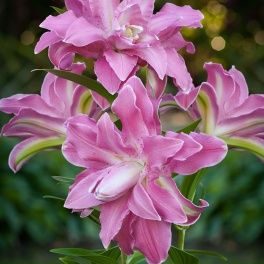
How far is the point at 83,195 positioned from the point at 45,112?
0.23 m

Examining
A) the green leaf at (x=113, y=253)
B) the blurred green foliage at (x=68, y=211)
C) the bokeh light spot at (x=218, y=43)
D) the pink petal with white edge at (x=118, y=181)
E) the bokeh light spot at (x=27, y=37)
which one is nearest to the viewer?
the pink petal with white edge at (x=118, y=181)

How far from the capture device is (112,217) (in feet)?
3.14

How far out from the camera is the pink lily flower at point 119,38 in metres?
1.00

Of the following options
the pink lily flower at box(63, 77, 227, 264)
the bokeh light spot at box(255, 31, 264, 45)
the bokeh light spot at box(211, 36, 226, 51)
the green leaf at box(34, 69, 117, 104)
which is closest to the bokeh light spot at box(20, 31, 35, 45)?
the bokeh light spot at box(211, 36, 226, 51)

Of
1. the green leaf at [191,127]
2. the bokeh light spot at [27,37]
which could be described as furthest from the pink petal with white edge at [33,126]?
the bokeh light spot at [27,37]

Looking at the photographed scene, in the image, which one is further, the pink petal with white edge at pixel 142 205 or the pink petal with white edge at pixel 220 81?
the pink petal with white edge at pixel 220 81

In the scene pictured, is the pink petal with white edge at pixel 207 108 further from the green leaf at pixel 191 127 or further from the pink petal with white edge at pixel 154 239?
the pink petal with white edge at pixel 154 239

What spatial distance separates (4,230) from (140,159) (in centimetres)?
320

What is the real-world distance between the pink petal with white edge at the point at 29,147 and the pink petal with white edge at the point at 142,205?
0.82 feet

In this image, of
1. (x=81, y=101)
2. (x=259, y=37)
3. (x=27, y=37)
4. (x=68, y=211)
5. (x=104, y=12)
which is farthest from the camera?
(x=259, y=37)

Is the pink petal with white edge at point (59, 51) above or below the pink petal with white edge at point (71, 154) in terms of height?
above

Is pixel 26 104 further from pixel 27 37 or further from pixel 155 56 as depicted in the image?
pixel 27 37

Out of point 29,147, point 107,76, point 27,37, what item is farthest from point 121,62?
point 27,37

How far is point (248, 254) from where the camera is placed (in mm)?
4070
